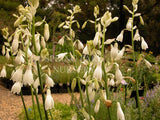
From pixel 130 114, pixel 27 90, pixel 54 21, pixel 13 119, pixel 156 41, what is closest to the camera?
pixel 130 114

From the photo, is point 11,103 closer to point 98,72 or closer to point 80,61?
point 80,61

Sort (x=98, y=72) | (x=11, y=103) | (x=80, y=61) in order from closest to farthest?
1. (x=98, y=72)
2. (x=80, y=61)
3. (x=11, y=103)

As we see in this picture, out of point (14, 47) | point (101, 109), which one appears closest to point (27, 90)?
point (101, 109)

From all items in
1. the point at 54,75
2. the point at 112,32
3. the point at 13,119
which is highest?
the point at 112,32

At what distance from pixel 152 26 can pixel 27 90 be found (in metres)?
6.94

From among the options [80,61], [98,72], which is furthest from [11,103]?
[98,72]

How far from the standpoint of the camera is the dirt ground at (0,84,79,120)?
3037 mm

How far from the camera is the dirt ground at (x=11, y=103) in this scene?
3.04 meters

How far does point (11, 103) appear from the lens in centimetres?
358

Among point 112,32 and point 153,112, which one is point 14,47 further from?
point 112,32

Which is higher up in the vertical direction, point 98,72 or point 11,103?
point 98,72

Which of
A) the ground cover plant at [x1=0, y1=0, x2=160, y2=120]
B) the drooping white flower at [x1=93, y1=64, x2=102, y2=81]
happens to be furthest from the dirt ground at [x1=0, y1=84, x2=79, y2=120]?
the drooping white flower at [x1=93, y1=64, x2=102, y2=81]

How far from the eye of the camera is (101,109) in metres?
1.93

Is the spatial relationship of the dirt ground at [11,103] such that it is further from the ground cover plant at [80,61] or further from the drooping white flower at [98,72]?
the drooping white flower at [98,72]
